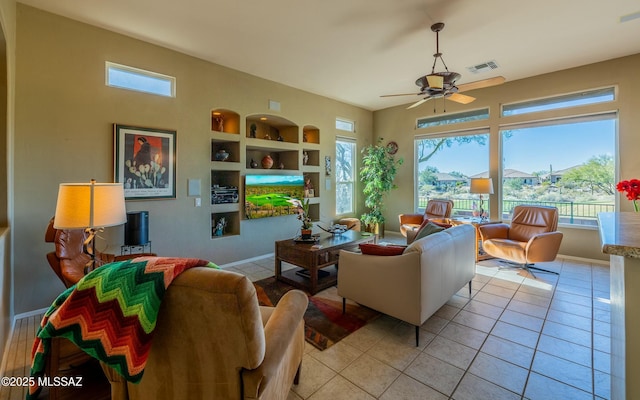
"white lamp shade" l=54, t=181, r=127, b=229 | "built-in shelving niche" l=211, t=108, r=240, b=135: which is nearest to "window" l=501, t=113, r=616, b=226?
"built-in shelving niche" l=211, t=108, r=240, b=135

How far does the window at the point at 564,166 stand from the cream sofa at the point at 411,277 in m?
3.34

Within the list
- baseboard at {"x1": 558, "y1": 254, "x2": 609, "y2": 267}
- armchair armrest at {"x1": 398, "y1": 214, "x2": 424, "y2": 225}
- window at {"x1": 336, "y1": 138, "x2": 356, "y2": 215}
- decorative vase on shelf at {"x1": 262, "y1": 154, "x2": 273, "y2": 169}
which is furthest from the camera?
window at {"x1": 336, "y1": 138, "x2": 356, "y2": 215}

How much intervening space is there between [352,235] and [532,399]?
108 inches

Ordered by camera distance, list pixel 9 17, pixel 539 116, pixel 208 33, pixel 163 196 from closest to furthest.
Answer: pixel 9 17, pixel 208 33, pixel 163 196, pixel 539 116

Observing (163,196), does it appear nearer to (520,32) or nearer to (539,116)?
(520,32)

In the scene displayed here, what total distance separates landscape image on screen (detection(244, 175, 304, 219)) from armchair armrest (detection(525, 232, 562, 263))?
3605 millimetres

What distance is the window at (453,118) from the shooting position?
18.5 ft

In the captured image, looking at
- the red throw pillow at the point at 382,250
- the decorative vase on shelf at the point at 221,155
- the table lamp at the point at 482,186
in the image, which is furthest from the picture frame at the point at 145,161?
the table lamp at the point at 482,186

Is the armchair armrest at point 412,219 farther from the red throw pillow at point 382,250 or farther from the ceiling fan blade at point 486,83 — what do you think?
the red throw pillow at point 382,250

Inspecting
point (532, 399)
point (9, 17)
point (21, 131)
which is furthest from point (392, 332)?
point (9, 17)

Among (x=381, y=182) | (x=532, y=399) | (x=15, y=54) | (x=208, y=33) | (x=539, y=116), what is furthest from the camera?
(x=381, y=182)

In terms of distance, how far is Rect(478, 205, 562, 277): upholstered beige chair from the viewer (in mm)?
3836

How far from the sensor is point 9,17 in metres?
2.54

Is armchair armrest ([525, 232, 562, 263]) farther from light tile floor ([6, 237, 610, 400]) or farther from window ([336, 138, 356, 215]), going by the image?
window ([336, 138, 356, 215])
